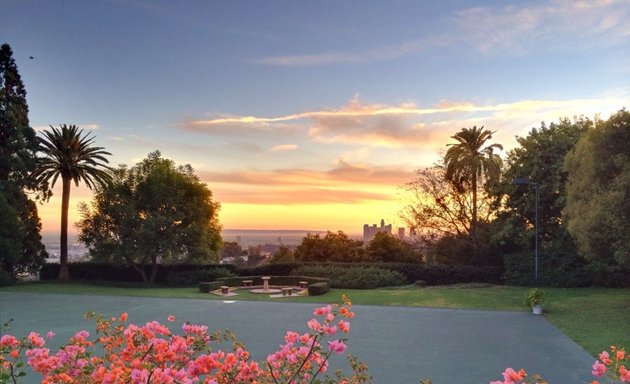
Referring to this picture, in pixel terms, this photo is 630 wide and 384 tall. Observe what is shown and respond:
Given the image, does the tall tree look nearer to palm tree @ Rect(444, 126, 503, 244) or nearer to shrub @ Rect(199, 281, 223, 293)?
palm tree @ Rect(444, 126, 503, 244)

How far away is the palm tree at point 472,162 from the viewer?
3422 cm

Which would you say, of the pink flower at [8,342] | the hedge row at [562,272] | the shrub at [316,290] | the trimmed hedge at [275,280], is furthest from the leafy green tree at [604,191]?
the pink flower at [8,342]

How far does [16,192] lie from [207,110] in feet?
56.1

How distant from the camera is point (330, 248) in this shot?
3741 centimetres

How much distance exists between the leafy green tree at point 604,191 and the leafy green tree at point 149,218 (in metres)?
22.9

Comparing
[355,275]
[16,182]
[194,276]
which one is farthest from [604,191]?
[16,182]

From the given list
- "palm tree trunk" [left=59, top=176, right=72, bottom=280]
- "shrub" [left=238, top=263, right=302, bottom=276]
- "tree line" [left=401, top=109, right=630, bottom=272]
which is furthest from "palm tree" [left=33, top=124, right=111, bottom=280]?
"tree line" [left=401, top=109, right=630, bottom=272]

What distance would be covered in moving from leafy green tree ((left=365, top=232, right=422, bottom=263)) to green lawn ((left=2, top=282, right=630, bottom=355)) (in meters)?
8.07

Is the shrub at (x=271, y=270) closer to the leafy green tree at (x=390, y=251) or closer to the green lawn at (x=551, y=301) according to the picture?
the green lawn at (x=551, y=301)

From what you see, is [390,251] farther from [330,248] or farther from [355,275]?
[355,275]

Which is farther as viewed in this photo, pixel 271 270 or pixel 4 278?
pixel 271 270

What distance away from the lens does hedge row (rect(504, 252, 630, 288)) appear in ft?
85.9

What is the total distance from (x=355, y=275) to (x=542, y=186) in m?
12.1

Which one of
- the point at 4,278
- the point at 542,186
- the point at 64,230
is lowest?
the point at 4,278
